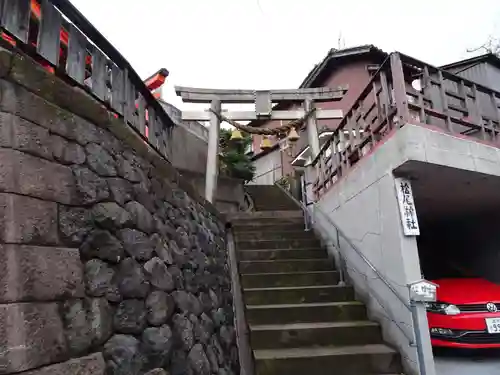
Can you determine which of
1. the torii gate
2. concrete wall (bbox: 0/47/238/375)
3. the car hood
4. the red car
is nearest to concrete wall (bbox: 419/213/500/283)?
the car hood

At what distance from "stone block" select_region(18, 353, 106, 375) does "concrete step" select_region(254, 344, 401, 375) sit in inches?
91.5

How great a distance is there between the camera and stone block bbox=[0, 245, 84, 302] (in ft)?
4.94

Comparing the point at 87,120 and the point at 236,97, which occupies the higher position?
the point at 236,97

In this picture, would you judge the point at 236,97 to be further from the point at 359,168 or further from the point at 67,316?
the point at 67,316

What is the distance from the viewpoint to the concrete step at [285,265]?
5.89 metres

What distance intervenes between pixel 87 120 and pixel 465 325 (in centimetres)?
518

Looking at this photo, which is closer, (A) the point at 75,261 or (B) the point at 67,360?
(B) the point at 67,360

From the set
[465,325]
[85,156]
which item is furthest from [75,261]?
[465,325]

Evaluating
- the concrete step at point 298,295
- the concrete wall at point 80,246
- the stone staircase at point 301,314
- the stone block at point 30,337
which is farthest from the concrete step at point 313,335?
the stone block at point 30,337

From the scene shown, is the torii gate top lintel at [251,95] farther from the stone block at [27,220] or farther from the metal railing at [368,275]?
the stone block at [27,220]

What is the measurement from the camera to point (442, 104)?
4586 millimetres

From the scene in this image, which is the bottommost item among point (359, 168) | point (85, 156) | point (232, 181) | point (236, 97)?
point (85, 156)

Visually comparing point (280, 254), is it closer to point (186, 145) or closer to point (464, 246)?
point (464, 246)

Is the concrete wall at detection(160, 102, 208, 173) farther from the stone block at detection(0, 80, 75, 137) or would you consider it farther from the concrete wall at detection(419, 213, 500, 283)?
the stone block at detection(0, 80, 75, 137)
